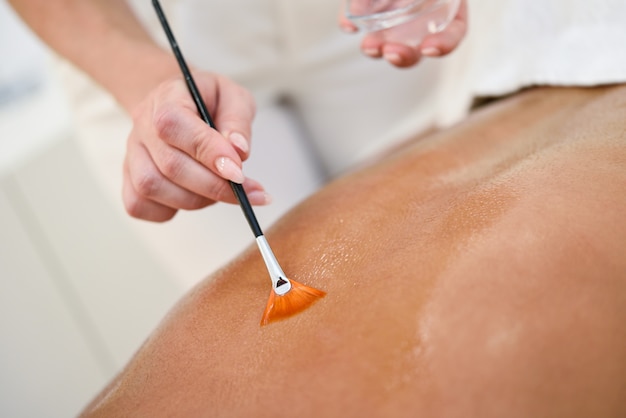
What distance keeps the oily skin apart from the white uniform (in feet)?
1.26

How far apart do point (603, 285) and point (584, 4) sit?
0.46 metres

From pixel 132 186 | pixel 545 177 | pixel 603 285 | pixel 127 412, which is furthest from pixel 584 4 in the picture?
pixel 127 412

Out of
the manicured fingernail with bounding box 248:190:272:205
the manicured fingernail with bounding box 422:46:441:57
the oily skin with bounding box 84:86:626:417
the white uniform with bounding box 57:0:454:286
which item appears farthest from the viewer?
the white uniform with bounding box 57:0:454:286

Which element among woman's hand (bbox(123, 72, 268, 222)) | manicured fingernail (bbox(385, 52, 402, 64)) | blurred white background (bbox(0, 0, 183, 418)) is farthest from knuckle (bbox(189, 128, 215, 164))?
blurred white background (bbox(0, 0, 183, 418))

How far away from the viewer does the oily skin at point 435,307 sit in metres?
0.37

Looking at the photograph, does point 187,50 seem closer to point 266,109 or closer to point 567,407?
point 266,109

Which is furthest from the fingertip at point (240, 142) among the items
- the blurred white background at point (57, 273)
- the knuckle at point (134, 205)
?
the blurred white background at point (57, 273)

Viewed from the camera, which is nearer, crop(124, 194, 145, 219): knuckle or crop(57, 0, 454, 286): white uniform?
crop(124, 194, 145, 219): knuckle

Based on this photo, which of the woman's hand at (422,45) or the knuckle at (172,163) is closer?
the knuckle at (172,163)

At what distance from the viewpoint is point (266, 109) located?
110cm

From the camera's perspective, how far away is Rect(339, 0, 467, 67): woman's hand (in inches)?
27.5

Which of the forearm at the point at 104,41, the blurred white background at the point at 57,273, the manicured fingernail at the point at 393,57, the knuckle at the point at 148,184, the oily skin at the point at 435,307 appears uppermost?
the forearm at the point at 104,41

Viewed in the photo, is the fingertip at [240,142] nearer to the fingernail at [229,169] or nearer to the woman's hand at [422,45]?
the fingernail at [229,169]

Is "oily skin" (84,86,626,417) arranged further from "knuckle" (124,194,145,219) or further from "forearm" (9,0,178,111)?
"forearm" (9,0,178,111)
